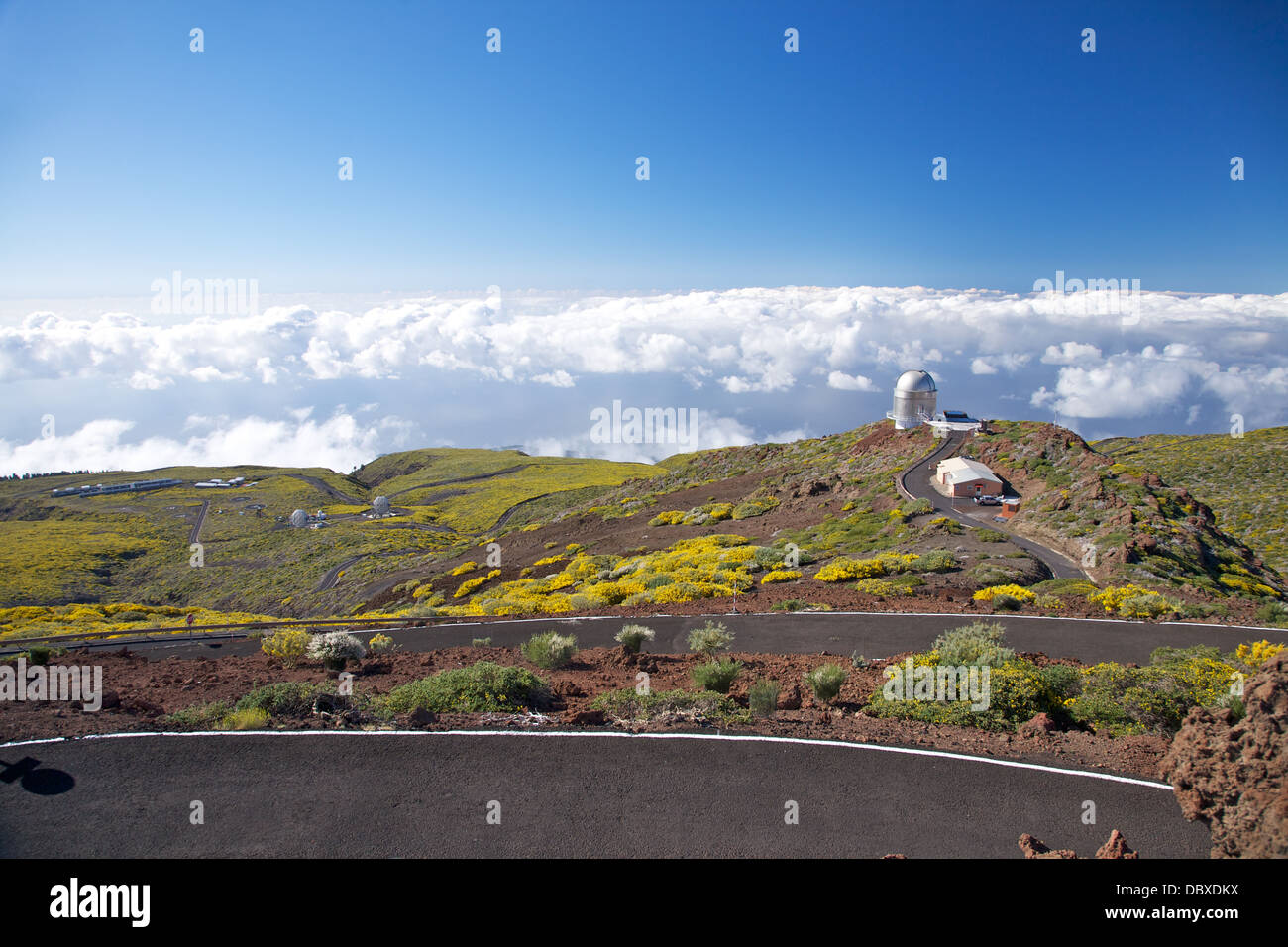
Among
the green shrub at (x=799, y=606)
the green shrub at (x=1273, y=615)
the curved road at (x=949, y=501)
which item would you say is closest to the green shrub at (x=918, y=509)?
the curved road at (x=949, y=501)

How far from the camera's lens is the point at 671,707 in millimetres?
8664

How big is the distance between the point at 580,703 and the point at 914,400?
43.3 m

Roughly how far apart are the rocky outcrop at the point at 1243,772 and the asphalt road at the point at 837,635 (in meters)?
6.40

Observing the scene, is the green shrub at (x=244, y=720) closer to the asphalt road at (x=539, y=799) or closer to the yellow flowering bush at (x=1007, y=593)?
the asphalt road at (x=539, y=799)

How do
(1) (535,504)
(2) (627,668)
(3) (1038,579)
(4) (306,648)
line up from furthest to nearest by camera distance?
(1) (535,504) → (3) (1038,579) → (4) (306,648) → (2) (627,668)

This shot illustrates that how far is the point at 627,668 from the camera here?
38.0ft

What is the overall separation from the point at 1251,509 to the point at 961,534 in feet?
88.3

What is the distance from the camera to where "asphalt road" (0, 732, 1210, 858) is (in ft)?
18.7

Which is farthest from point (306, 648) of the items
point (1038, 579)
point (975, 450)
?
point (975, 450)

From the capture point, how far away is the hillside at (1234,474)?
32.9 metres

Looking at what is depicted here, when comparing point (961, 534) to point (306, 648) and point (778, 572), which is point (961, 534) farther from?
point (306, 648)

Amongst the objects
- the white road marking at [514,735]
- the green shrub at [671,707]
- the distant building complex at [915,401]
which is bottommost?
the green shrub at [671,707]

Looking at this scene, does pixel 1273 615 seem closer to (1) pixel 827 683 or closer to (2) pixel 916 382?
(1) pixel 827 683

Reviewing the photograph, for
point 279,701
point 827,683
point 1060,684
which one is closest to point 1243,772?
point 1060,684
